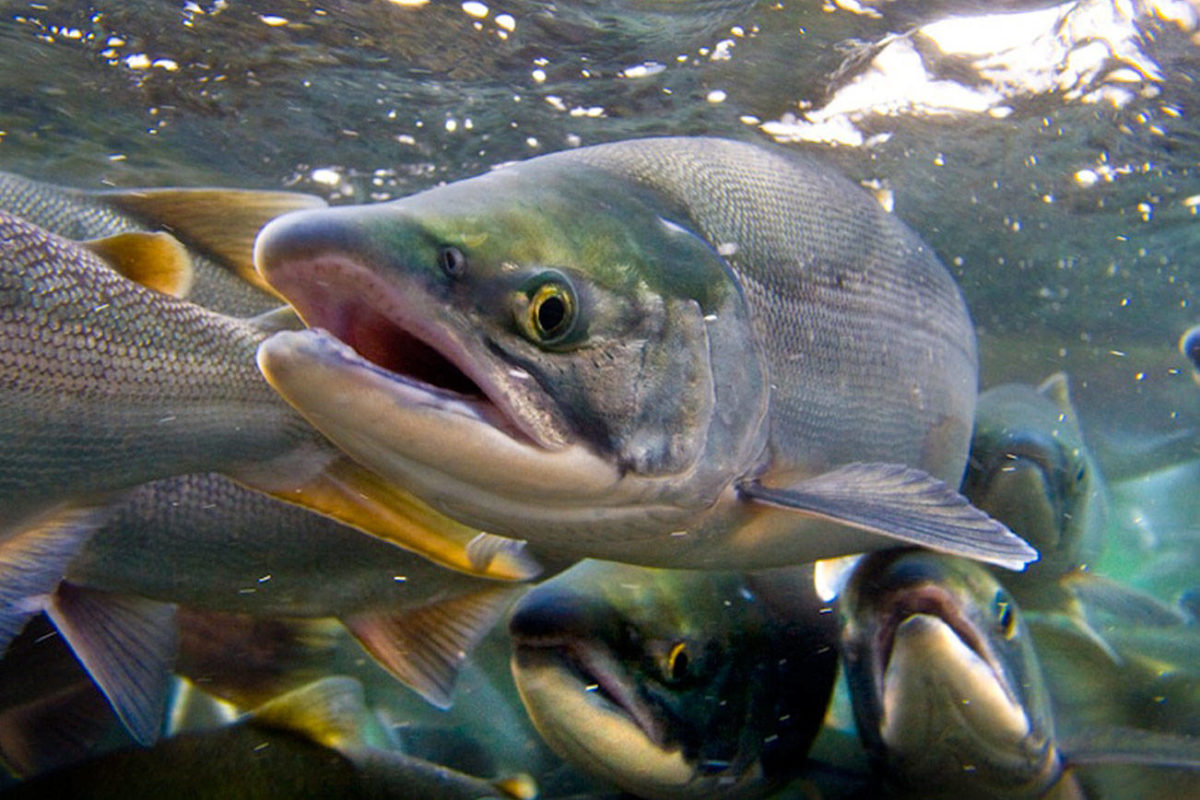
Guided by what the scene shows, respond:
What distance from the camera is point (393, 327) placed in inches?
69.5

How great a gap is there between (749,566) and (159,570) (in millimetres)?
1832

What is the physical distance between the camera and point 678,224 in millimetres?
2291

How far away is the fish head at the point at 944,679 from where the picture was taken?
271cm

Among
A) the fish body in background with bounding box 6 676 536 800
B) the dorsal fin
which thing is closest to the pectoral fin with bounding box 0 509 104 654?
the fish body in background with bounding box 6 676 536 800

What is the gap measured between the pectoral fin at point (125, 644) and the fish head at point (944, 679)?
2.26 meters

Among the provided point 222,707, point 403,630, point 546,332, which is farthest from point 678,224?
point 222,707

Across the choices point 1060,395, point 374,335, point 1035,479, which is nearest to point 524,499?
point 374,335

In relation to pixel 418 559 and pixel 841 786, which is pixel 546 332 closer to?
pixel 418 559

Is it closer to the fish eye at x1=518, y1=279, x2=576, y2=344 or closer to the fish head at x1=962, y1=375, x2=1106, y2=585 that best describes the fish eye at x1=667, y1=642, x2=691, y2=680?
the fish eye at x1=518, y1=279, x2=576, y2=344

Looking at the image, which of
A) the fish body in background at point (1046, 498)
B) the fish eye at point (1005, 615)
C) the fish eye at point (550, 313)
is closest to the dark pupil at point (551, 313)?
the fish eye at point (550, 313)

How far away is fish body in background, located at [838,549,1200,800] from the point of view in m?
2.72

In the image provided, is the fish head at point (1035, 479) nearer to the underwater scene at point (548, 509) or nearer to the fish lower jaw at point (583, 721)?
the underwater scene at point (548, 509)

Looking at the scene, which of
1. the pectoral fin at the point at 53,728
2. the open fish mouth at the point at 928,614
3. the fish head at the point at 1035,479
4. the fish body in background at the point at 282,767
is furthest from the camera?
the fish head at the point at 1035,479

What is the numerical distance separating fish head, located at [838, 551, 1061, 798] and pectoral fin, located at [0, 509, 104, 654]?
2375 millimetres
